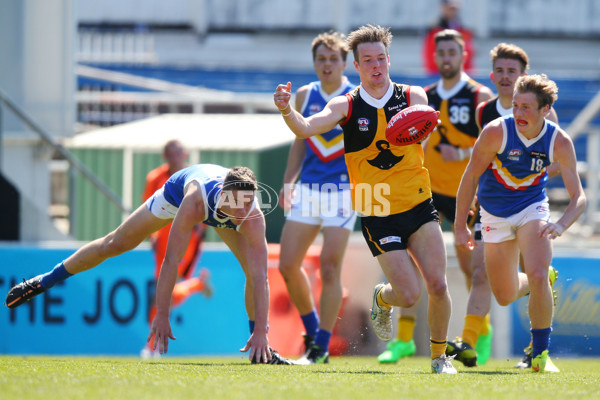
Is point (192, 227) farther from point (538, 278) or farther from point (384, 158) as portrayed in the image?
point (538, 278)

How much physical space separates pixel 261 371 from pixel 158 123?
8193mm

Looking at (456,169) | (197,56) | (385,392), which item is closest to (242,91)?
(197,56)

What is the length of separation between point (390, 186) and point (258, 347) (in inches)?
54.5

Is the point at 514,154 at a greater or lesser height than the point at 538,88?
lesser

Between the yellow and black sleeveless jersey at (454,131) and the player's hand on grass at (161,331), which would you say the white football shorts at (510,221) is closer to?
the yellow and black sleeveless jersey at (454,131)

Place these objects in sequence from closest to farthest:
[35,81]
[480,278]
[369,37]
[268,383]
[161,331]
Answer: [268,383] → [161,331] → [369,37] → [480,278] → [35,81]

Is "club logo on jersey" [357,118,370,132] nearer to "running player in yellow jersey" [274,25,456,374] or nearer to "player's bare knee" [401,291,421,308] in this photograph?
"running player in yellow jersey" [274,25,456,374]

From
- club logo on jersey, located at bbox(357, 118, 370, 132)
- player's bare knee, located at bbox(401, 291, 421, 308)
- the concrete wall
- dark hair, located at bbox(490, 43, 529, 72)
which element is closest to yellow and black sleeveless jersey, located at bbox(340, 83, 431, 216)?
club logo on jersey, located at bbox(357, 118, 370, 132)

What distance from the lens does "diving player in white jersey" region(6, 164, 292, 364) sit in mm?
6395

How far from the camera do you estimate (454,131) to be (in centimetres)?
795

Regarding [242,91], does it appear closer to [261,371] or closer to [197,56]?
[197,56]

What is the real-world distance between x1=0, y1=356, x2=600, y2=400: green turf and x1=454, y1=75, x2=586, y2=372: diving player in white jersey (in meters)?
0.55

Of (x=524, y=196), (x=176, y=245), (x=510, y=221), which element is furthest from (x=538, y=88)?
(x=176, y=245)

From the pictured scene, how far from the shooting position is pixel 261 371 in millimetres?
6160
